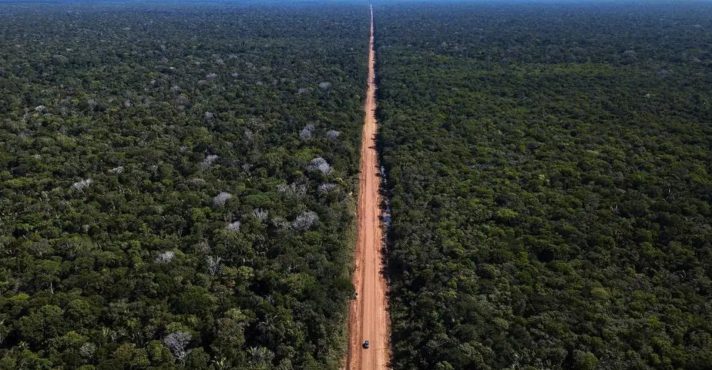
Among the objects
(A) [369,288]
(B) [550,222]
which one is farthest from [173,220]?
(B) [550,222]

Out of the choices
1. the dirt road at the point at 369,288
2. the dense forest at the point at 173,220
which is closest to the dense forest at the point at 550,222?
the dirt road at the point at 369,288

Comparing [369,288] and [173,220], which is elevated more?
[173,220]

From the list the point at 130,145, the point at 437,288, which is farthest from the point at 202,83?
the point at 437,288

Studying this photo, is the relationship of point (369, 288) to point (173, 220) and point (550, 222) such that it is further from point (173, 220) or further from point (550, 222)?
point (173, 220)

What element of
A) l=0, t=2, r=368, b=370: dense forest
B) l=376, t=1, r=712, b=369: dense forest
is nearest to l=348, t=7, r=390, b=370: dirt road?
l=376, t=1, r=712, b=369: dense forest

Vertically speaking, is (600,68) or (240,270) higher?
(600,68)

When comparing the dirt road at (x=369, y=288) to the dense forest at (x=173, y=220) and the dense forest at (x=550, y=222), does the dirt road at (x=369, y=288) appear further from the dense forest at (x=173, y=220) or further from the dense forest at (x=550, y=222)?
the dense forest at (x=173, y=220)

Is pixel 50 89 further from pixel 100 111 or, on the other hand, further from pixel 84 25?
pixel 84 25
